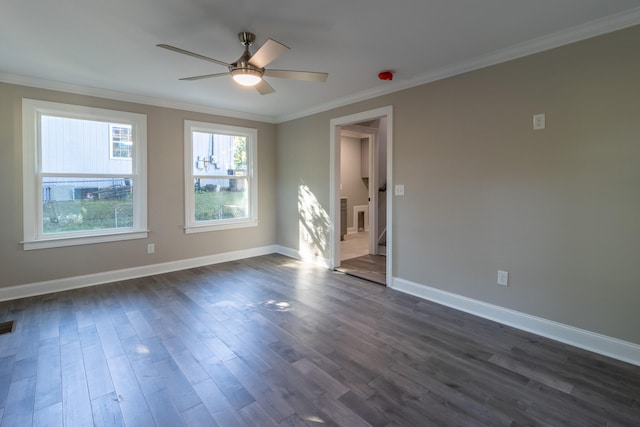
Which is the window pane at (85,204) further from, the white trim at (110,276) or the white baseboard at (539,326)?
the white baseboard at (539,326)

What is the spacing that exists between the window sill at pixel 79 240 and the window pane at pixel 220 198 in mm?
911

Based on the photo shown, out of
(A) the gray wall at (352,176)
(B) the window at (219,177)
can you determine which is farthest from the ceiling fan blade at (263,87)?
(A) the gray wall at (352,176)

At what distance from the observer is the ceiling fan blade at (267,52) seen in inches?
80.7

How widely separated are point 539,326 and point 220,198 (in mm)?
4510

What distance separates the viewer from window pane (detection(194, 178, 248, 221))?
16.1 ft

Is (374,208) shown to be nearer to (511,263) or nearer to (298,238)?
(298,238)

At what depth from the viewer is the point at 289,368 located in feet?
7.18

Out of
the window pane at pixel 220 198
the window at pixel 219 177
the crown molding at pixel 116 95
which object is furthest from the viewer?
the window pane at pixel 220 198

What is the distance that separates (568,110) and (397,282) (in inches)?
93.6

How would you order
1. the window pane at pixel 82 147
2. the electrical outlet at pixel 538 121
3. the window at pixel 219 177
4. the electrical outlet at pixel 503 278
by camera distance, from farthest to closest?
1. the window at pixel 219 177
2. the window pane at pixel 82 147
3. the electrical outlet at pixel 503 278
4. the electrical outlet at pixel 538 121

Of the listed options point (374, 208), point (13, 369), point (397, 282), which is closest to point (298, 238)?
point (374, 208)

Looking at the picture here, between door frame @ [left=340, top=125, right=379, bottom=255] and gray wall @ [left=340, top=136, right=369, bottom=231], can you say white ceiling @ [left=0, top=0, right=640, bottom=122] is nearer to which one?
door frame @ [left=340, top=125, right=379, bottom=255]

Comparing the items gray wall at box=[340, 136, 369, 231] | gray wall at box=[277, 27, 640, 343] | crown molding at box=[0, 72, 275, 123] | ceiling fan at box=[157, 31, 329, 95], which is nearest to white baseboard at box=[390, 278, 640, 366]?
gray wall at box=[277, 27, 640, 343]

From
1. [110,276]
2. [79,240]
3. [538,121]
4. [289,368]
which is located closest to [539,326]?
[538,121]
